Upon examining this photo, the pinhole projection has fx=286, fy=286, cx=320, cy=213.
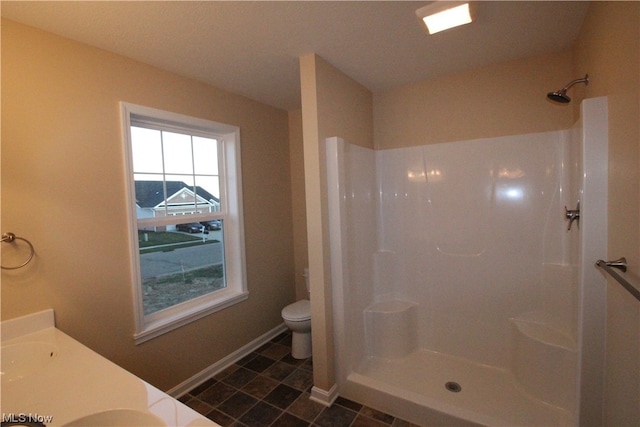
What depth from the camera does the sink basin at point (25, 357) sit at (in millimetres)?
1202

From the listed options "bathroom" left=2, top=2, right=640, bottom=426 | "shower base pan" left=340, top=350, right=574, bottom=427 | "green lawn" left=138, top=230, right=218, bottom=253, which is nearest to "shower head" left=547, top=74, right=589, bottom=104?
"bathroom" left=2, top=2, right=640, bottom=426

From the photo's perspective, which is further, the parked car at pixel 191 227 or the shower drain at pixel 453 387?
the parked car at pixel 191 227

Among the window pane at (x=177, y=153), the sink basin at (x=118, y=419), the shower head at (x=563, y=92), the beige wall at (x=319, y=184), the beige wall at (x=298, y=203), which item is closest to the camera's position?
the sink basin at (x=118, y=419)

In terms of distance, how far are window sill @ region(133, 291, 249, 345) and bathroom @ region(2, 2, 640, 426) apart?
0.06 metres

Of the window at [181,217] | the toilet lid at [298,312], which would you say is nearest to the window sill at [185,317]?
the window at [181,217]

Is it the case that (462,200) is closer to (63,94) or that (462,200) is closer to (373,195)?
(373,195)

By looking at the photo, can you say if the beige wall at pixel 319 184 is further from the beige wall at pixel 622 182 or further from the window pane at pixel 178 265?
the beige wall at pixel 622 182

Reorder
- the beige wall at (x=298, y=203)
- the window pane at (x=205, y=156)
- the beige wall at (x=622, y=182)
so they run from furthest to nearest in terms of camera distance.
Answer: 1. the beige wall at (x=298, y=203)
2. the window pane at (x=205, y=156)
3. the beige wall at (x=622, y=182)

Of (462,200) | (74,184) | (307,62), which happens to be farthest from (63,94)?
(462,200)

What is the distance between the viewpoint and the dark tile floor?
182 centimetres

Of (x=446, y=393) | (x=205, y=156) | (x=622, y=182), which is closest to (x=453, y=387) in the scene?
(x=446, y=393)

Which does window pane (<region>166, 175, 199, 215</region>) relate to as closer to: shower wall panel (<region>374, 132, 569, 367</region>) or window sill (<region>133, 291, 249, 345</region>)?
window sill (<region>133, 291, 249, 345</region>)

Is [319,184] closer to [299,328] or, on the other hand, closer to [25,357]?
[299,328]

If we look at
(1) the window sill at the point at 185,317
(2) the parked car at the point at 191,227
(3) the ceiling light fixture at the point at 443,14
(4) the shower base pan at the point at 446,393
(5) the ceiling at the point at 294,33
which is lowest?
(4) the shower base pan at the point at 446,393
